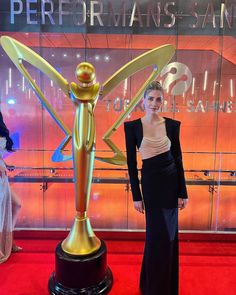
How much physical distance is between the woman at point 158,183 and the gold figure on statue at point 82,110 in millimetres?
213

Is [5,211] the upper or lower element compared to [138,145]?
lower

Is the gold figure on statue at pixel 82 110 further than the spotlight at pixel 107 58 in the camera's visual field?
No

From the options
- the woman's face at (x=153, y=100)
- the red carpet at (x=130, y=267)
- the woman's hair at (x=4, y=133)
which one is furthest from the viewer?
the woman's hair at (x=4, y=133)

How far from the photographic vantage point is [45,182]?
3238 mm

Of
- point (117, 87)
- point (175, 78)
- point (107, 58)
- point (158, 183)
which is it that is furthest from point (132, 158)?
point (107, 58)

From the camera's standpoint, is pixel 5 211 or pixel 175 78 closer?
pixel 5 211

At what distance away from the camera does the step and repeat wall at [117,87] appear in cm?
303

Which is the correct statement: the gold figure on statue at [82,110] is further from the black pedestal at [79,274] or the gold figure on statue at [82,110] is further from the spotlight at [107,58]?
the spotlight at [107,58]

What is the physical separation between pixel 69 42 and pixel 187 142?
2463 mm

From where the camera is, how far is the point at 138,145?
1.59 metres

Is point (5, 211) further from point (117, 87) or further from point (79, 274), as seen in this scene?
point (117, 87)

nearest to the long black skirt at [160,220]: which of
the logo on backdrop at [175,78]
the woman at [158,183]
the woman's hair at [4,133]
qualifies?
the woman at [158,183]

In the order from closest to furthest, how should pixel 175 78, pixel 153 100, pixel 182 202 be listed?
pixel 153 100 < pixel 182 202 < pixel 175 78

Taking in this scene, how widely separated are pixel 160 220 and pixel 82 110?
32.5 inches
